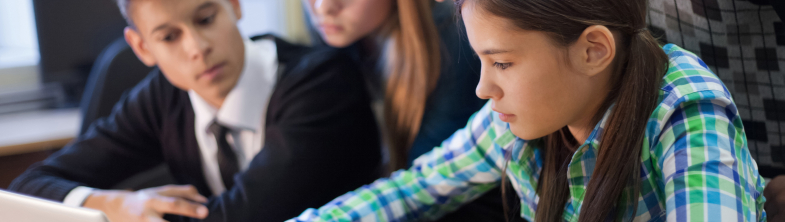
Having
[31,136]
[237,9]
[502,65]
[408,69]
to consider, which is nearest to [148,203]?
[31,136]

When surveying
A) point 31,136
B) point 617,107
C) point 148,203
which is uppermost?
point 617,107

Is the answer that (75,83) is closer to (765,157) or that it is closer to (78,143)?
(78,143)

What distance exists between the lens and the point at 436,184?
83 cm

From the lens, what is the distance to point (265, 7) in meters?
0.95

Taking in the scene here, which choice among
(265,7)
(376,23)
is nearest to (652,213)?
(376,23)

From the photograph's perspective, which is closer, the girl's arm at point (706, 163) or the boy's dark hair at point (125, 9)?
the girl's arm at point (706, 163)

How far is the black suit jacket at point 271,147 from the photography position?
2.96 ft

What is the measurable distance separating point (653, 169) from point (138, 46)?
805 millimetres

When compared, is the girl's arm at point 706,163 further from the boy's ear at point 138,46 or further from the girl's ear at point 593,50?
the boy's ear at point 138,46

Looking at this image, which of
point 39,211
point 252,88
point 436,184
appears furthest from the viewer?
point 252,88

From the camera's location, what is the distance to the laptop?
1.88ft

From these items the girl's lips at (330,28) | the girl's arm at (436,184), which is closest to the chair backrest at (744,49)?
the girl's arm at (436,184)

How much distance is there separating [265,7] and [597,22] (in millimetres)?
585

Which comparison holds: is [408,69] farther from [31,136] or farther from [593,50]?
[31,136]
